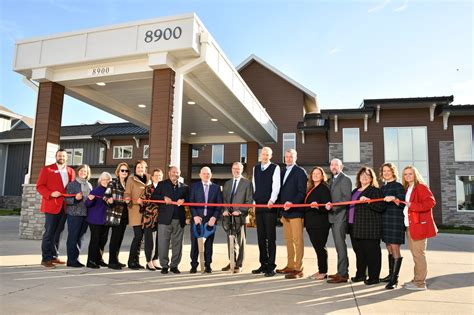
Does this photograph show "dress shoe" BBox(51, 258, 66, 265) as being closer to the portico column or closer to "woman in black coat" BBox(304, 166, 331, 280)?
the portico column

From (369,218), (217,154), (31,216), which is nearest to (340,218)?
(369,218)

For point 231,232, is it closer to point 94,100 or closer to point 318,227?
point 318,227

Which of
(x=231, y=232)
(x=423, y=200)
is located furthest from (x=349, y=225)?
(x=231, y=232)

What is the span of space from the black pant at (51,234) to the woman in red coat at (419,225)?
5.50 metres

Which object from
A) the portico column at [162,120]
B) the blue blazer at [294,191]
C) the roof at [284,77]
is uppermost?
the roof at [284,77]

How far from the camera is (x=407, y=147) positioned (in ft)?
62.0

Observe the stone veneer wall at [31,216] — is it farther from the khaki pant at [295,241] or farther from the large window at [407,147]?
the large window at [407,147]

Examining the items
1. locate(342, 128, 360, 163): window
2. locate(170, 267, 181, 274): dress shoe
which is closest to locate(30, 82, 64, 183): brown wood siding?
locate(170, 267, 181, 274): dress shoe

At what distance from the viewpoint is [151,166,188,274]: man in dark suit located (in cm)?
549

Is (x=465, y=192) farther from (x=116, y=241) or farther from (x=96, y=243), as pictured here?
(x=96, y=243)

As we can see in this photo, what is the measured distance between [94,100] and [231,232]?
8097 millimetres

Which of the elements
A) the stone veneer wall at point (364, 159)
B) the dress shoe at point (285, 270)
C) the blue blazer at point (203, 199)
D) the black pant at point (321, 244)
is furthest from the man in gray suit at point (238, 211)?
the stone veneer wall at point (364, 159)

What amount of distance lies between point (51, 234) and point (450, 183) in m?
19.1

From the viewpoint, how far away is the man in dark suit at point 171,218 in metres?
5.49
